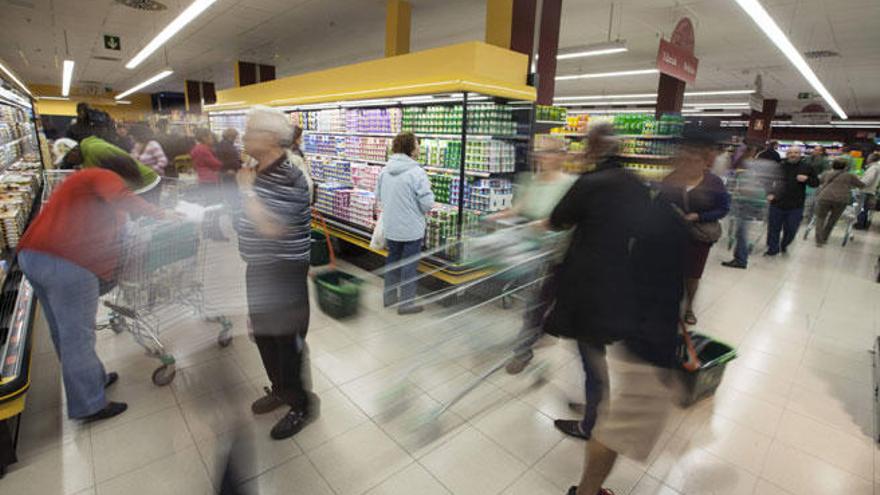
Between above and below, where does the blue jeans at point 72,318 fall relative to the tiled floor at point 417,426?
above

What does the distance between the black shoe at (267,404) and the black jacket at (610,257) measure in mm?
1992

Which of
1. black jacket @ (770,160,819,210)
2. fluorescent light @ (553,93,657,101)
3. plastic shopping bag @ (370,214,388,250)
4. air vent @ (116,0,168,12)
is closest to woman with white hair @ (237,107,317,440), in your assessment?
plastic shopping bag @ (370,214,388,250)

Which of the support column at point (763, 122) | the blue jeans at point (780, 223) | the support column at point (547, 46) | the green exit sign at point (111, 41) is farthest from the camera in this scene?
the support column at point (763, 122)

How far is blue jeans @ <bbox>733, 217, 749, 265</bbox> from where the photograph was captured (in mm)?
6164

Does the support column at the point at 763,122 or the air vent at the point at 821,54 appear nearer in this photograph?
the air vent at the point at 821,54

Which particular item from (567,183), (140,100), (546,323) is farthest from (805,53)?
(140,100)

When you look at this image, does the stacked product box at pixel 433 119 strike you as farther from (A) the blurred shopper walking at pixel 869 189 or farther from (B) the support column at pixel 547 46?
(A) the blurred shopper walking at pixel 869 189

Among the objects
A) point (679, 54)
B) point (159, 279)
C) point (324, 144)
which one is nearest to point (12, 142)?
point (324, 144)

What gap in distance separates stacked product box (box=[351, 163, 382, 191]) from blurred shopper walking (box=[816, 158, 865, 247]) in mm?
7994

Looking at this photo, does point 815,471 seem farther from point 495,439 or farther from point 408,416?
point 408,416

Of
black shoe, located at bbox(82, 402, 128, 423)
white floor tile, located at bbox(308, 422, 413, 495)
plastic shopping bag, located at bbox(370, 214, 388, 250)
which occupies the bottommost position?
white floor tile, located at bbox(308, 422, 413, 495)

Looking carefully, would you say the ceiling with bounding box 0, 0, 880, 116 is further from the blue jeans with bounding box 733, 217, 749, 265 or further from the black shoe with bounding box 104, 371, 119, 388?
the black shoe with bounding box 104, 371, 119, 388

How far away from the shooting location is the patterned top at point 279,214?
209cm

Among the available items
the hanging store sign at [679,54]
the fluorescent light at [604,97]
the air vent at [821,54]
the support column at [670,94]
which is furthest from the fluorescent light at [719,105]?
the hanging store sign at [679,54]
